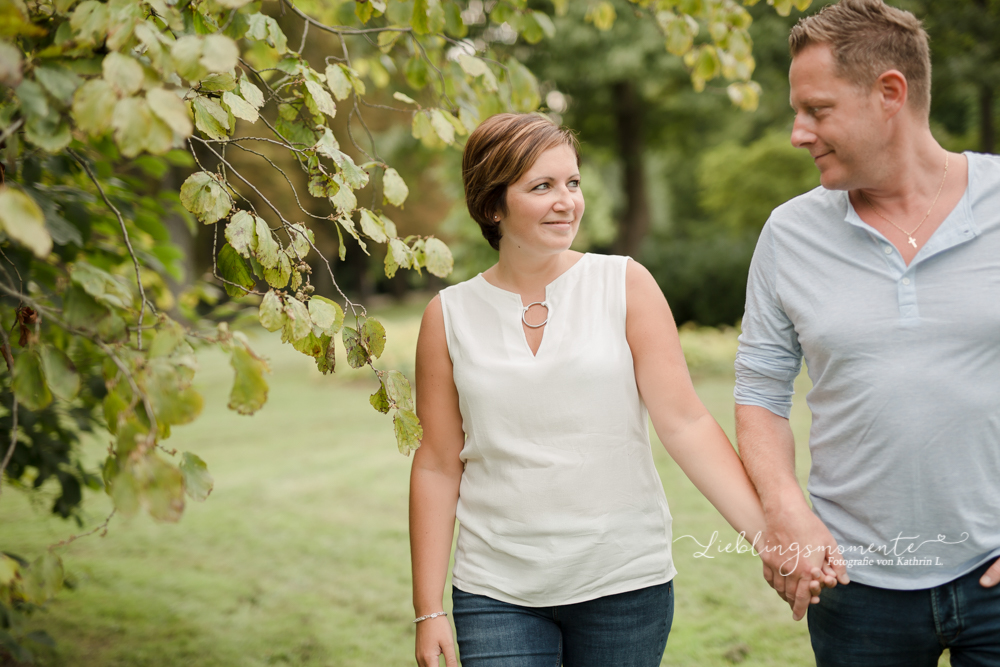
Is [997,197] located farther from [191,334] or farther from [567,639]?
[191,334]

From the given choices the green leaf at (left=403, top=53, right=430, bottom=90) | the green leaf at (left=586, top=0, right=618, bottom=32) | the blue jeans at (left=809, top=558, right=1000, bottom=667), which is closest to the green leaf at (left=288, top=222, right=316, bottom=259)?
the green leaf at (left=403, top=53, right=430, bottom=90)

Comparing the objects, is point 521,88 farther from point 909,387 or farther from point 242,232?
point 909,387

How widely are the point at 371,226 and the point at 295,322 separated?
34cm

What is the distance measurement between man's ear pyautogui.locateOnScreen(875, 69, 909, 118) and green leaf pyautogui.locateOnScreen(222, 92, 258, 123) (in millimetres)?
1389

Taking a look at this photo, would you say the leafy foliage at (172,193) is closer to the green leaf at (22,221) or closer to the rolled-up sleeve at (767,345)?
the green leaf at (22,221)

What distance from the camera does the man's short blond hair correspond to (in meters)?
1.82

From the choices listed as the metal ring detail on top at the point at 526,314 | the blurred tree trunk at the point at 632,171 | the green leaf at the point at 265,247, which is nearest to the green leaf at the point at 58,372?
the green leaf at the point at 265,247

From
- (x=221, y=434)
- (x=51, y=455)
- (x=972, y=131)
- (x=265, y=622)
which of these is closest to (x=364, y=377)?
(x=221, y=434)

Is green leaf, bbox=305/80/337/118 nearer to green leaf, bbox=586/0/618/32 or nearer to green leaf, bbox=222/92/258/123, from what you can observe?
green leaf, bbox=222/92/258/123

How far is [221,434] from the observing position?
9.44 meters

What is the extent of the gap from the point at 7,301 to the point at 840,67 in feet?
8.42

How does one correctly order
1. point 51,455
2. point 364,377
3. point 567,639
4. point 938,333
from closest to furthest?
point 938,333
point 567,639
point 51,455
point 364,377

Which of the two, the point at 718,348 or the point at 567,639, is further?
the point at 718,348

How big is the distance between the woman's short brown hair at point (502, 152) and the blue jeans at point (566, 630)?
1038 mm
